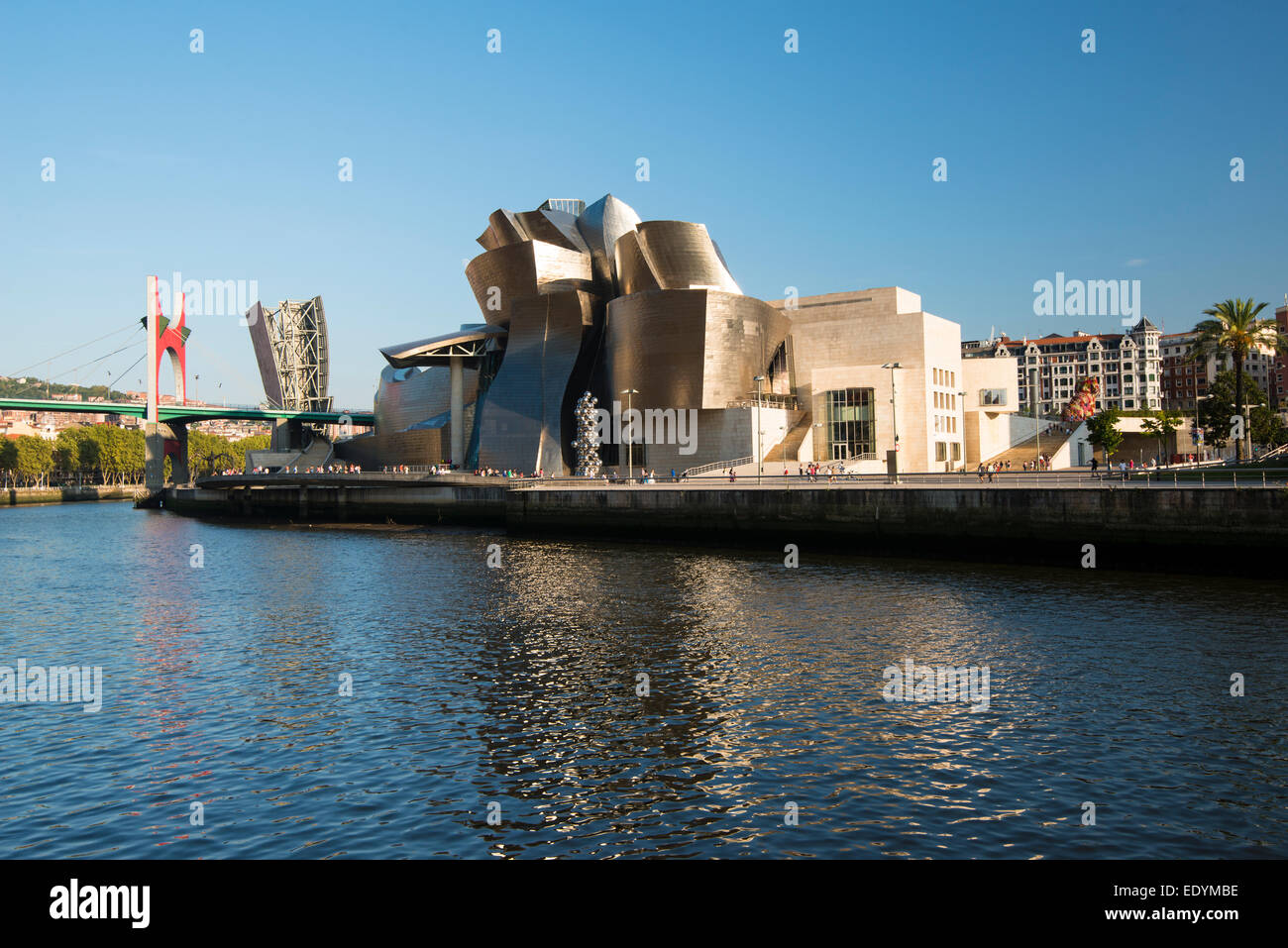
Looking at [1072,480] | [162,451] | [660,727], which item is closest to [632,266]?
[1072,480]

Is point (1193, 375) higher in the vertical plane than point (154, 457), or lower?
higher

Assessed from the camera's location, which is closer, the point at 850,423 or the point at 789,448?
the point at 850,423

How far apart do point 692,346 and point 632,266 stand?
10219 mm

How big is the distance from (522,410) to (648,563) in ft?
160

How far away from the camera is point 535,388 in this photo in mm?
85312

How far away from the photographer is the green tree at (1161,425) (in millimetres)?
79369

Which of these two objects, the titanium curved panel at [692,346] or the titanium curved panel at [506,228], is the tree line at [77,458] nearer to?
the titanium curved panel at [506,228]

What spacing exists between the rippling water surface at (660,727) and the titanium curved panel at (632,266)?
54701 millimetres

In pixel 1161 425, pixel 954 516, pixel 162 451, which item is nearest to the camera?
pixel 954 516

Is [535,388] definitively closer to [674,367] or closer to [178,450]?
[674,367]

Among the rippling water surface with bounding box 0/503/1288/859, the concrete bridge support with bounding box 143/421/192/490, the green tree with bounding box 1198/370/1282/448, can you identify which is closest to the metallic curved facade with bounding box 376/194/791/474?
the concrete bridge support with bounding box 143/421/192/490

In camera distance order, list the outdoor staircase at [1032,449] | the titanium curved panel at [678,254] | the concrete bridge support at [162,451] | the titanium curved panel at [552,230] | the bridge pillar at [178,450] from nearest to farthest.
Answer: the titanium curved panel at [678,254]
the outdoor staircase at [1032,449]
the titanium curved panel at [552,230]
the concrete bridge support at [162,451]
the bridge pillar at [178,450]

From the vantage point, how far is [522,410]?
85.2 metres

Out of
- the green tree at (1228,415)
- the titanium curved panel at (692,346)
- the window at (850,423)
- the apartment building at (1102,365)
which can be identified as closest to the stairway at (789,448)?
the window at (850,423)
